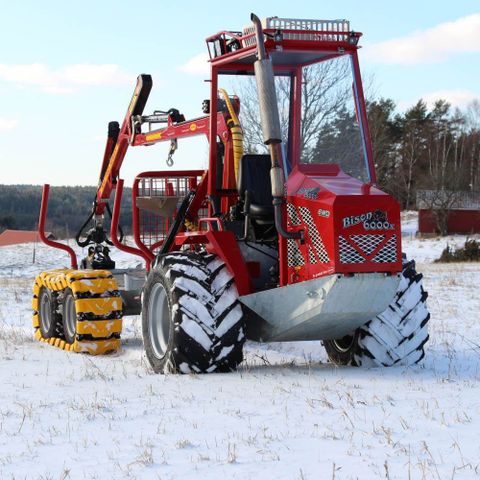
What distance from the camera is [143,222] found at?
11211mm

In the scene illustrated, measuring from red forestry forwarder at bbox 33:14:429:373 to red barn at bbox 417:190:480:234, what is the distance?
137 ft

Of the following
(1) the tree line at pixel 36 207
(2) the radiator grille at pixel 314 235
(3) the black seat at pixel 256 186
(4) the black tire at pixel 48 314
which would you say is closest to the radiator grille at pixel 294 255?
(2) the radiator grille at pixel 314 235

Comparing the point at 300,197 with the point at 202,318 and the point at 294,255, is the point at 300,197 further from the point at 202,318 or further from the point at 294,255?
the point at 202,318

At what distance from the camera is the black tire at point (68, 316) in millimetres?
10868

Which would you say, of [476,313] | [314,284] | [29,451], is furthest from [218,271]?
[476,313]

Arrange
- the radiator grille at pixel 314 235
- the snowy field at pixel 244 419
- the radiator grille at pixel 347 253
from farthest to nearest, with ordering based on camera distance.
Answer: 1. the radiator grille at pixel 314 235
2. the radiator grille at pixel 347 253
3. the snowy field at pixel 244 419

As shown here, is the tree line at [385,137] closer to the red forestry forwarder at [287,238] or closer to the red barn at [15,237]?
the red forestry forwarder at [287,238]

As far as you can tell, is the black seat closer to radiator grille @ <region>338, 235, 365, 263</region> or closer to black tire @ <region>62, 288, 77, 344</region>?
radiator grille @ <region>338, 235, 365, 263</region>

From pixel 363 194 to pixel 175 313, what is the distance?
1890 millimetres

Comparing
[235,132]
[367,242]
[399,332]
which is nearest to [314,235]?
[367,242]

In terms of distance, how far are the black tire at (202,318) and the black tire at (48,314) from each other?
3342mm

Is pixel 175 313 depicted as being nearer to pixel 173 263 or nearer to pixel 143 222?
pixel 173 263

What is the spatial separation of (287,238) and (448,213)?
143ft

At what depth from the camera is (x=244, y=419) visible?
612 cm
